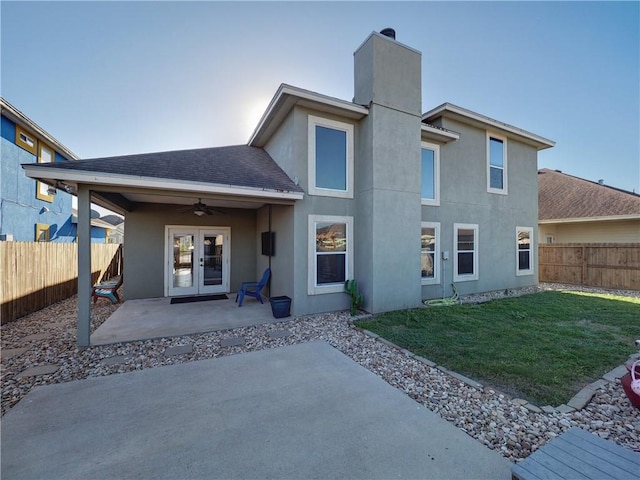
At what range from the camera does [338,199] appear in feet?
24.6

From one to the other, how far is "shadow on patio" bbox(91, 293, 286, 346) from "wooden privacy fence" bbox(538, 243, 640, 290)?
13.3 metres

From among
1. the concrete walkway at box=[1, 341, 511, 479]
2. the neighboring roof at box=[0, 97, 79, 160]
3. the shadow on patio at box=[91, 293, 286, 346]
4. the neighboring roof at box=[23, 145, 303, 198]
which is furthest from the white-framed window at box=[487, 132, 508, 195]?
the neighboring roof at box=[0, 97, 79, 160]

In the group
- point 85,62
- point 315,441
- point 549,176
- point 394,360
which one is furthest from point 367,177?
point 549,176

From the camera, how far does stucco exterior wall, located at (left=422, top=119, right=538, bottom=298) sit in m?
9.32

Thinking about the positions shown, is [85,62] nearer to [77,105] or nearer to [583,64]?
[77,105]

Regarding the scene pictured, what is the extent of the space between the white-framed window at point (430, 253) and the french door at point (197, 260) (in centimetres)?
680

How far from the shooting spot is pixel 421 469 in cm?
222

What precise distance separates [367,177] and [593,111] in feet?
46.0

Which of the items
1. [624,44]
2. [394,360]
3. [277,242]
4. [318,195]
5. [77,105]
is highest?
[624,44]

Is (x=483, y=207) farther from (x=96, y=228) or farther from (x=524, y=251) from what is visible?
(x=96, y=228)

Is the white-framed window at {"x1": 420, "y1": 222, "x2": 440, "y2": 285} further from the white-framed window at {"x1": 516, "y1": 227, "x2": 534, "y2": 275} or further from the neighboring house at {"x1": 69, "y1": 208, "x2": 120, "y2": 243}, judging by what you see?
the neighboring house at {"x1": 69, "y1": 208, "x2": 120, "y2": 243}

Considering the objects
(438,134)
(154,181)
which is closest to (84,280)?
(154,181)

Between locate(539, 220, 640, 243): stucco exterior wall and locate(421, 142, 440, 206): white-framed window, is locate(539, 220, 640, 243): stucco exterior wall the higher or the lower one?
the lower one

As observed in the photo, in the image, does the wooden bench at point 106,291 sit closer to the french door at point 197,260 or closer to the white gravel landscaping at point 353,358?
the white gravel landscaping at point 353,358
